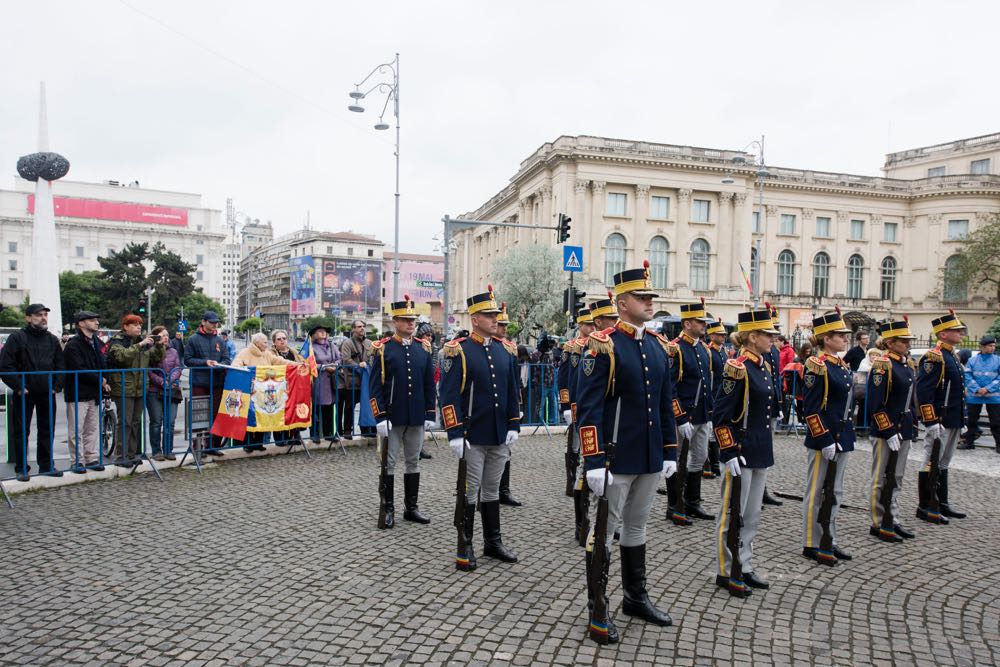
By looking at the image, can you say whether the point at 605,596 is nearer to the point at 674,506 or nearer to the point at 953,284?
the point at 674,506

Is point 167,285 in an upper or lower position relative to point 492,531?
upper

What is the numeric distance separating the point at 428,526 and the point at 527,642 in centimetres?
289

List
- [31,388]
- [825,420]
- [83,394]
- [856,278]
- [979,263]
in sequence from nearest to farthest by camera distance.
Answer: [825,420] < [31,388] < [83,394] < [979,263] < [856,278]

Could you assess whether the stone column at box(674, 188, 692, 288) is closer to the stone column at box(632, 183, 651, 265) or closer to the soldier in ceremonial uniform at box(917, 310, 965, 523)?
the stone column at box(632, 183, 651, 265)

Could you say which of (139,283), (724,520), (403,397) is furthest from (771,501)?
(139,283)

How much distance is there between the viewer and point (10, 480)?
8.27 metres

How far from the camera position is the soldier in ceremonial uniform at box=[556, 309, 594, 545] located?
7035 mm

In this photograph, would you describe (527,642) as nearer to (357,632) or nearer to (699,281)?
(357,632)

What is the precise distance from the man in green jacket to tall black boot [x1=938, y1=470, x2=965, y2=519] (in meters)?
10.4

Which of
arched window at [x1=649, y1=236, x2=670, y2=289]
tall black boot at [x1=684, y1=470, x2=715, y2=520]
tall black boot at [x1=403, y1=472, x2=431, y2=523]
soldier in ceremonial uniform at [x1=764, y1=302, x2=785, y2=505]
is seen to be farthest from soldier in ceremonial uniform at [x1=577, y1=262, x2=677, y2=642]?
arched window at [x1=649, y1=236, x2=670, y2=289]

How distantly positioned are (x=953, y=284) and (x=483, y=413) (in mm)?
70545

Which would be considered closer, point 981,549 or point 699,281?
point 981,549

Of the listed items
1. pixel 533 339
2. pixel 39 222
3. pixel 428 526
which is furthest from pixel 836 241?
pixel 428 526

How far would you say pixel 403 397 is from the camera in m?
7.41
